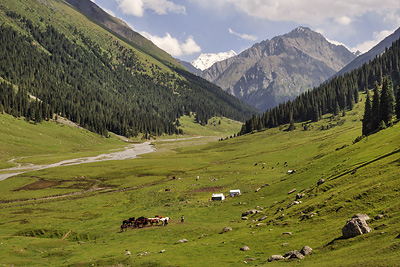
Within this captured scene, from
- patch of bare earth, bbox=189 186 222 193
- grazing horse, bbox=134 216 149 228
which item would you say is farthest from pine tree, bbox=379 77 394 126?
grazing horse, bbox=134 216 149 228

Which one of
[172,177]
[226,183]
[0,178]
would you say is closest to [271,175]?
[226,183]

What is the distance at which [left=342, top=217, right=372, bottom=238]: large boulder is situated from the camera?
76.8 feet

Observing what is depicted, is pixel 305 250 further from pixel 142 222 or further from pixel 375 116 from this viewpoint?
pixel 375 116

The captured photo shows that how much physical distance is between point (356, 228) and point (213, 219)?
28.1 metres

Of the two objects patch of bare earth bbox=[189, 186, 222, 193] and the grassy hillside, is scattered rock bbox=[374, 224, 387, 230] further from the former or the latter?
patch of bare earth bbox=[189, 186, 222, 193]

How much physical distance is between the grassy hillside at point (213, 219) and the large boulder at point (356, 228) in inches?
22.8

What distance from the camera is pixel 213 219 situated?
48688mm

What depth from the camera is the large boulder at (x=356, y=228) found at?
922 inches

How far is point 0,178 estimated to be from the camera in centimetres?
10019

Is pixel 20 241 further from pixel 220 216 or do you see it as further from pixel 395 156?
pixel 395 156

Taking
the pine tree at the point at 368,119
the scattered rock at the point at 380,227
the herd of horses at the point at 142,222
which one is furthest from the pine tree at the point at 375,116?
the scattered rock at the point at 380,227

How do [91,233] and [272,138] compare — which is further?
[272,138]

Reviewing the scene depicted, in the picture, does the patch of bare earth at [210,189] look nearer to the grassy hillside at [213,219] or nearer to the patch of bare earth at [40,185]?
the grassy hillside at [213,219]

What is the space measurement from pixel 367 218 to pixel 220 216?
2753cm
